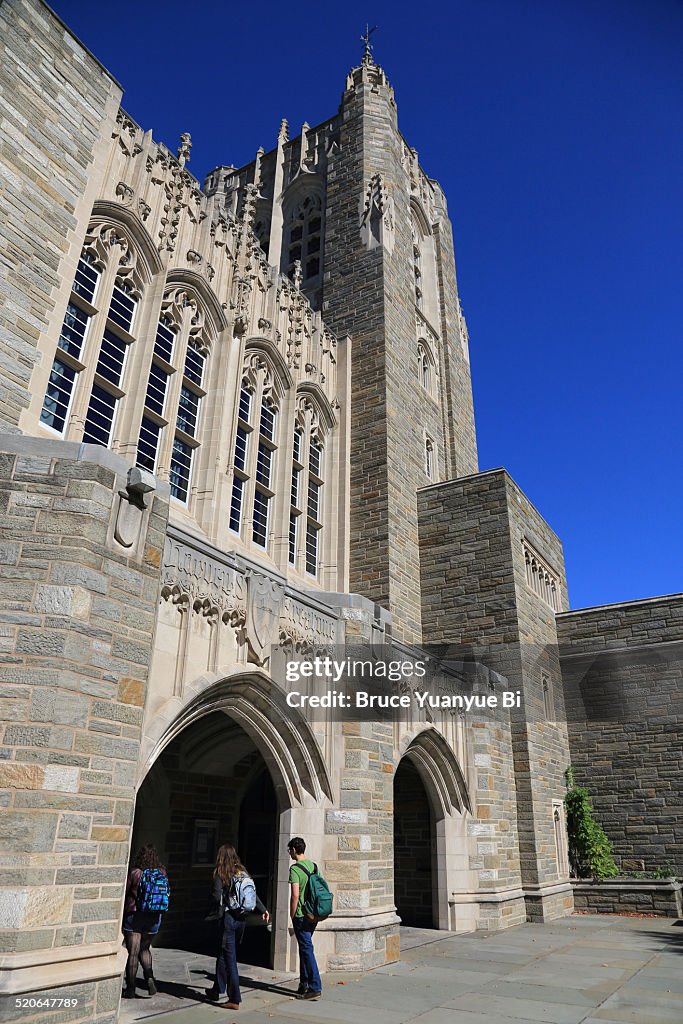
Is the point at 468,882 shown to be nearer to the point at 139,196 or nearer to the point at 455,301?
the point at 139,196

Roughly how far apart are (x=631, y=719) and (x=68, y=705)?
A: 15912 mm

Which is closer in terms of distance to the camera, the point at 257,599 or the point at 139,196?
the point at 257,599

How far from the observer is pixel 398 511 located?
17.8 metres

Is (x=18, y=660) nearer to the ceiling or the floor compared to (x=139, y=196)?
nearer to the floor

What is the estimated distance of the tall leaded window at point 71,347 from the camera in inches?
420

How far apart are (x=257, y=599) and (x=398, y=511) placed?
9228 mm

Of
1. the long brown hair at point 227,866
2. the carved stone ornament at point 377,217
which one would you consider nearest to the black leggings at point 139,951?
the long brown hair at point 227,866

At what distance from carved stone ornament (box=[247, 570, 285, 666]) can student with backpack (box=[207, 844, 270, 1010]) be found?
2.25 meters

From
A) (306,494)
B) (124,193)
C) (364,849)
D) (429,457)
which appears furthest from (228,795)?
(429,457)

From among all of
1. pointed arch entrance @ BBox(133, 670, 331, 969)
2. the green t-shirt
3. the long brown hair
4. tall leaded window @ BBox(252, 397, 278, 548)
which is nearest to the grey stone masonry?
tall leaded window @ BBox(252, 397, 278, 548)

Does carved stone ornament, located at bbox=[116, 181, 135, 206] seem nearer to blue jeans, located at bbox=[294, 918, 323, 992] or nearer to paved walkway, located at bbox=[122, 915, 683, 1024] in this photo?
blue jeans, located at bbox=[294, 918, 323, 992]

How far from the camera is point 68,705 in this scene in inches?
237

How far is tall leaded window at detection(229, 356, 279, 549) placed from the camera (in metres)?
14.4

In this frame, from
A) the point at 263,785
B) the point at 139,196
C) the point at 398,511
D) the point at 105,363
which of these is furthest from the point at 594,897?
the point at 139,196
